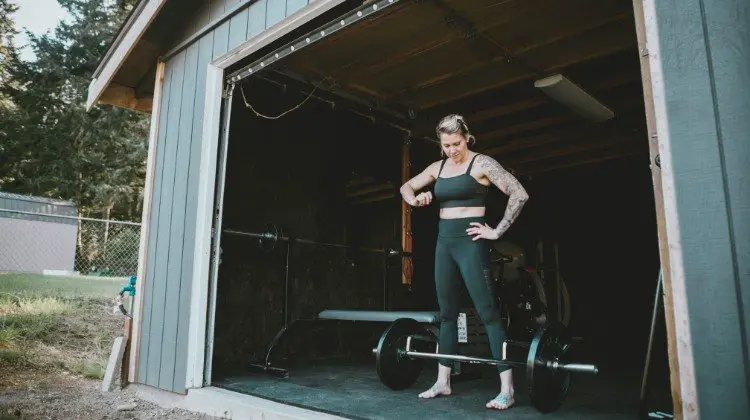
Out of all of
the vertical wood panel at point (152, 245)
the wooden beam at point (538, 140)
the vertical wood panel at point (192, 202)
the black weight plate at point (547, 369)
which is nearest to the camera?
the black weight plate at point (547, 369)

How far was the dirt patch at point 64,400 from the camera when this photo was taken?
3.27 m

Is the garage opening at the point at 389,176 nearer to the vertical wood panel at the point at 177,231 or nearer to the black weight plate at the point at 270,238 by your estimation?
the black weight plate at the point at 270,238

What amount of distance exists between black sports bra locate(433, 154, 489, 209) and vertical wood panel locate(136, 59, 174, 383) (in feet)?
7.75

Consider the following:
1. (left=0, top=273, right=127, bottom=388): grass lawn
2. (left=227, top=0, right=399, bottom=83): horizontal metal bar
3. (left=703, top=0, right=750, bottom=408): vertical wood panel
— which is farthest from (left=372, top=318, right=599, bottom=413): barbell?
(left=0, top=273, right=127, bottom=388): grass lawn

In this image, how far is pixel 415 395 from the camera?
10.4 feet

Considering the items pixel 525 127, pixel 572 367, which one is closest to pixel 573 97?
pixel 525 127

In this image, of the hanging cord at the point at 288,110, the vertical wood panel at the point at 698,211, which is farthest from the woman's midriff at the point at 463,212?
the hanging cord at the point at 288,110

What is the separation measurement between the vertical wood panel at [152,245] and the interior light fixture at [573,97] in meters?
3.15

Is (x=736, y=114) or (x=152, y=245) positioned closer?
(x=736, y=114)

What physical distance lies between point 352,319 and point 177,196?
1.65 metres

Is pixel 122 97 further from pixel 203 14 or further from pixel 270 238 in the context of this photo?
pixel 270 238

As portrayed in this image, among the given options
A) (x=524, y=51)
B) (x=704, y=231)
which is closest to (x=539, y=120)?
A: (x=524, y=51)

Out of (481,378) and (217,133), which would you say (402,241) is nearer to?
(481,378)

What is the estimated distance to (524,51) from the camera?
423 centimetres
